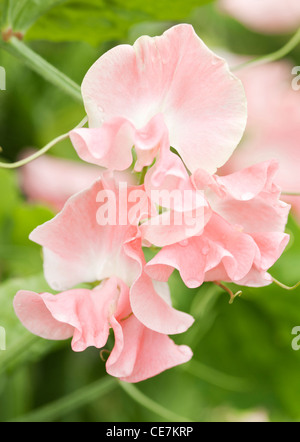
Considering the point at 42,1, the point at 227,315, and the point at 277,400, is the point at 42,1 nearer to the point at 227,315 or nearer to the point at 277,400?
the point at 227,315

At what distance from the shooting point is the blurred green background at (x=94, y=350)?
0.56m

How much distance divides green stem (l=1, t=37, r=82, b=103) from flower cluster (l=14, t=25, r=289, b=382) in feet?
0.27

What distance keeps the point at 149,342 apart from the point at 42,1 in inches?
10.0

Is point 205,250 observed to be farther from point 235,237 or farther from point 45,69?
point 45,69

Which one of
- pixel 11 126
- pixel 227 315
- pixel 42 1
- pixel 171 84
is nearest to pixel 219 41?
pixel 11 126

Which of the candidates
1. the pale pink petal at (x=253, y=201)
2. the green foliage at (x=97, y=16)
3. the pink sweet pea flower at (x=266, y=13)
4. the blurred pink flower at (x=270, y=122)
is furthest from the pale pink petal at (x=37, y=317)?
the pink sweet pea flower at (x=266, y=13)

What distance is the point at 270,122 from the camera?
3.17ft

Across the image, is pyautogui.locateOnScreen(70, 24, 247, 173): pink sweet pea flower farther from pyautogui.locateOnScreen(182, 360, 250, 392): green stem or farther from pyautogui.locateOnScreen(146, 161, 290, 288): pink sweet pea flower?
pyautogui.locateOnScreen(182, 360, 250, 392): green stem

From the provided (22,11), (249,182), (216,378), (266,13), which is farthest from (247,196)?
(266,13)

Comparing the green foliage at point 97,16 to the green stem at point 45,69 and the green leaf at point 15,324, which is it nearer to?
the green stem at point 45,69

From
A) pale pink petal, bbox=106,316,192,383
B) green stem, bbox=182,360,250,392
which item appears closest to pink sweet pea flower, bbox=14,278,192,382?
pale pink petal, bbox=106,316,192,383

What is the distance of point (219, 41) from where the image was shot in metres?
1.06

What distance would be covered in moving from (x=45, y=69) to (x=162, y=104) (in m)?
0.11

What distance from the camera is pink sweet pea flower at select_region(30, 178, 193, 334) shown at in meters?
0.39
